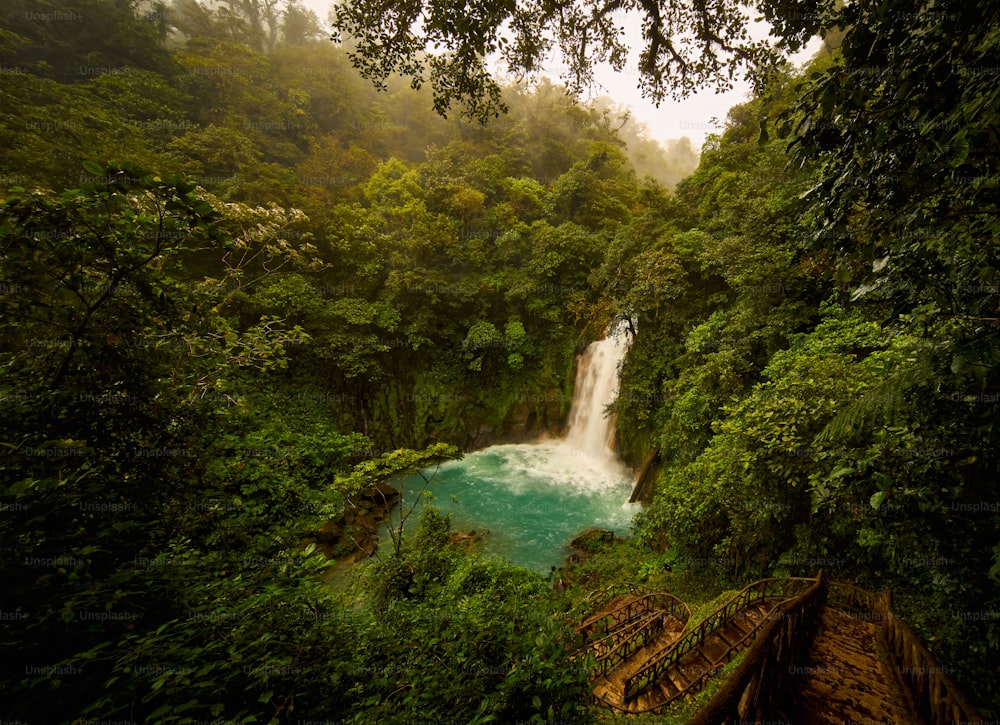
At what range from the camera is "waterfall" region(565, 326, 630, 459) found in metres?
14.2

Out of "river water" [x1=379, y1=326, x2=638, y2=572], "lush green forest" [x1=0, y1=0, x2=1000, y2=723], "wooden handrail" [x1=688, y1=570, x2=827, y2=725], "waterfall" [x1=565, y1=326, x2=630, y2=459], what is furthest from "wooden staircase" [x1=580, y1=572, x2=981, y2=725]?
"waterfall" [x1=565, y1=326, x2=630, y2=459]

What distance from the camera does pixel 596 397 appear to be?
49.0 feet

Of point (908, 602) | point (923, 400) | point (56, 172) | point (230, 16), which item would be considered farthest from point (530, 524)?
point (230, 16)

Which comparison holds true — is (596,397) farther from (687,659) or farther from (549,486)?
(687,659)

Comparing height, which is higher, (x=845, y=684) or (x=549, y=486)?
(x=845, y=684)

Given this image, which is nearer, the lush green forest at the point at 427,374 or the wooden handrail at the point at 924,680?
the lush green forest at the point at 427,374

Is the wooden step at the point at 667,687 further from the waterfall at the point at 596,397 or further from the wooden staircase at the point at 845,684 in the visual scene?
the waterfall at the point at 596,397

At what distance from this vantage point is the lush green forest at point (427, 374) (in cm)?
209

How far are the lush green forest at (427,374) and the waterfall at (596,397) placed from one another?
0.76 meters

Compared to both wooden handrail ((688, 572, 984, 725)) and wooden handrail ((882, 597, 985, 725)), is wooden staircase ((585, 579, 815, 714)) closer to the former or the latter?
wooden handrail ((688, 572, 984, 725))

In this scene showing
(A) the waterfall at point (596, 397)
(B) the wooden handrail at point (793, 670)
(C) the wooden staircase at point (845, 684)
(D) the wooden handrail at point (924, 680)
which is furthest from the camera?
(A) the waterfall at point (596, 397)

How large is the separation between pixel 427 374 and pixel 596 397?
25.4 feet

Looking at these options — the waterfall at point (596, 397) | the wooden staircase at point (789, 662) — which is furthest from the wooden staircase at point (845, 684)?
the waterfall at point (596, 397)

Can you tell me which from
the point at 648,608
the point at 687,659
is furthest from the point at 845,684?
the point at 648,608
